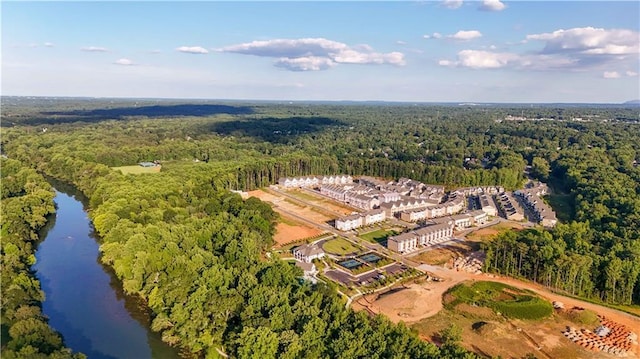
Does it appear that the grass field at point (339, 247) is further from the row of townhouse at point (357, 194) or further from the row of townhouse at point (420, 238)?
the row of townhouse at point (357, 194)

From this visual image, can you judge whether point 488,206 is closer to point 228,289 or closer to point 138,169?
point 228,289

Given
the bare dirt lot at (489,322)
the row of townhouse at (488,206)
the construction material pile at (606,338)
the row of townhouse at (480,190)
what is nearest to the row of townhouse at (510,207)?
the row of townhouse at (488,206)

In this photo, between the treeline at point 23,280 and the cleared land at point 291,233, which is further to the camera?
the cleared land at point 291,233

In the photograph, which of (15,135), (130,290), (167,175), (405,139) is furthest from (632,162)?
(15,135)

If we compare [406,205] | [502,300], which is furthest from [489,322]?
[406,205]

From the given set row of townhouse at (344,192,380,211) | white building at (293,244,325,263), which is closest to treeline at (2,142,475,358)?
white building at (293,244,325,263)

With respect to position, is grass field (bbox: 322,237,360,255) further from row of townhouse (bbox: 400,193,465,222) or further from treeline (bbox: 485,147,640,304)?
treeline (bbox: 485,147,640,304)
